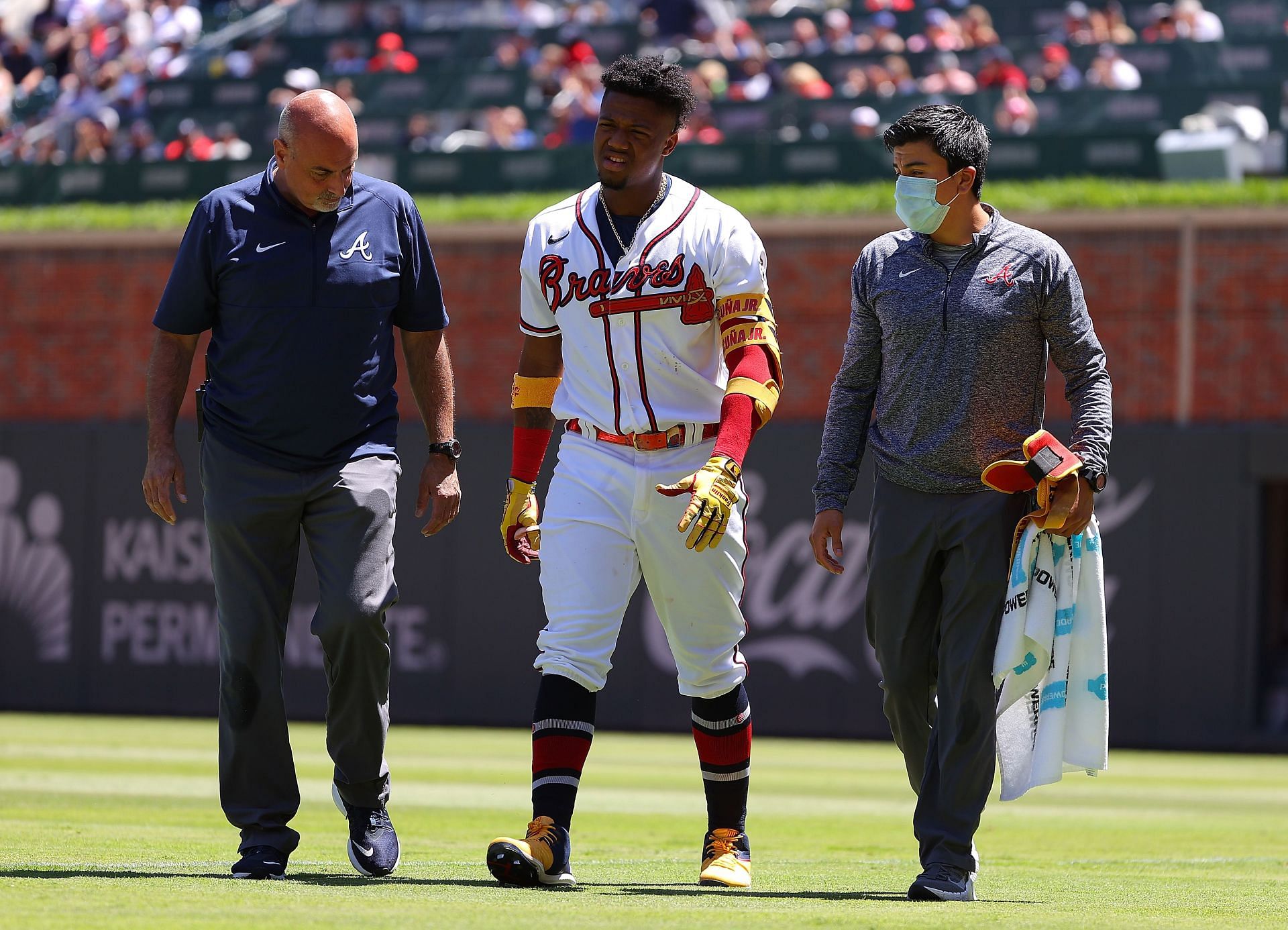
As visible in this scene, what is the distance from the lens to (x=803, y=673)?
16.6 metres

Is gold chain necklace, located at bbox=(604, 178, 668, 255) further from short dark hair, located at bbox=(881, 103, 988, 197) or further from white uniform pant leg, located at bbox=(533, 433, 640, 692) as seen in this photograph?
short dark hair, located at bbox=(881, 103, 988, 197)

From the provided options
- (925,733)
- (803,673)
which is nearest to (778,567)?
(803,673)

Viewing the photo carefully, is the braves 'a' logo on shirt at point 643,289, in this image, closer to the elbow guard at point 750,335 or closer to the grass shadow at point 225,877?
the elbow guard at point 750,335

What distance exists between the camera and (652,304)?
19.5 feet

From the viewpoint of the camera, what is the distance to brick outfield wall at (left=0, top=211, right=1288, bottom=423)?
16984 mm

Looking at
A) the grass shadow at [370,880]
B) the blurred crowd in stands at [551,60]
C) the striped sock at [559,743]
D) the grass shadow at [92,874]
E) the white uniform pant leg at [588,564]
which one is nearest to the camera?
the grass shadow at [92,874]

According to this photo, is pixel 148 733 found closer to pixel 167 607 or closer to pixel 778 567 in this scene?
pixel 167 607

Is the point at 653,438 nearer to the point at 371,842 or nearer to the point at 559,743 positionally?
the point at 559,743

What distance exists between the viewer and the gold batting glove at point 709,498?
5680mm

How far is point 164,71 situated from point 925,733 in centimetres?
2152

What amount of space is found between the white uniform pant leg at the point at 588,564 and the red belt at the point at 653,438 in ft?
0.09

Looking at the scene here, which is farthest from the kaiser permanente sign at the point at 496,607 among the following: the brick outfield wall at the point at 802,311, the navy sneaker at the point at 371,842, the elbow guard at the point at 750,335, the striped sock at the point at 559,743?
the elbow guard at the point at 750,335

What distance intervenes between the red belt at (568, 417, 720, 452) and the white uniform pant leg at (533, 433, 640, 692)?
0.03 meters

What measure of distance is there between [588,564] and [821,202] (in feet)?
43.0
